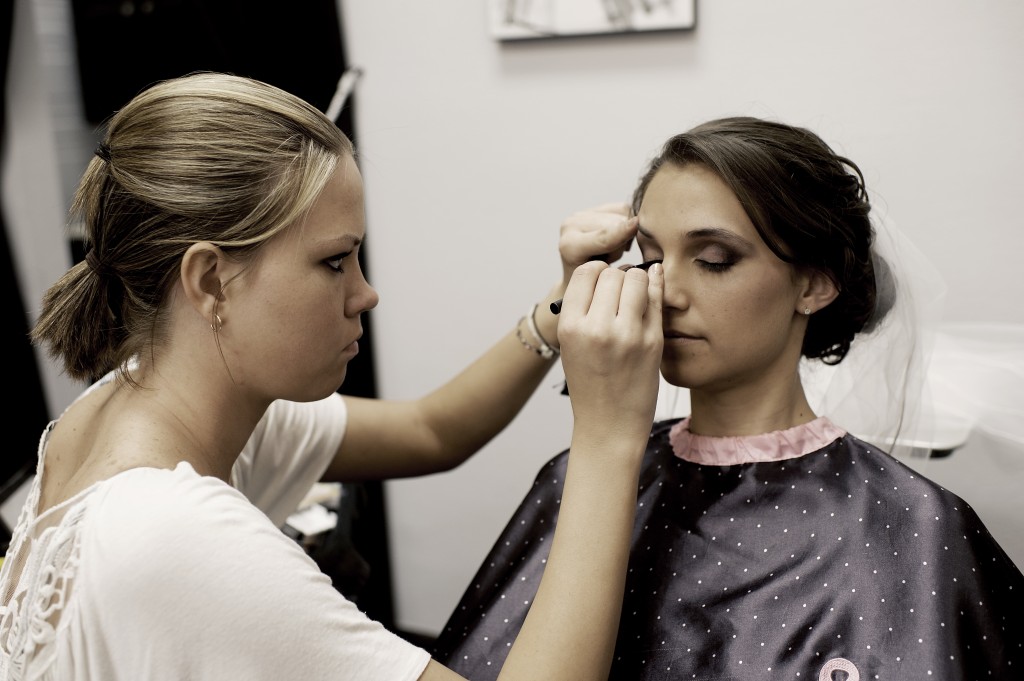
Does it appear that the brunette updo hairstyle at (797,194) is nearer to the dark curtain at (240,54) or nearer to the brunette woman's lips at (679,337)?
the brunette woman's lips at (679,337)

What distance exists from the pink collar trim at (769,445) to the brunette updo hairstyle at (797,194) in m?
0.17

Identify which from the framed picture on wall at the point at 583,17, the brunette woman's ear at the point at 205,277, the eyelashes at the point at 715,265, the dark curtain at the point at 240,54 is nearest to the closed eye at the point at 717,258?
the eyelashes at the point at 715,265

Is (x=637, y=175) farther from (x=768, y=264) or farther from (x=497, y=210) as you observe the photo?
(x=768, y=264)

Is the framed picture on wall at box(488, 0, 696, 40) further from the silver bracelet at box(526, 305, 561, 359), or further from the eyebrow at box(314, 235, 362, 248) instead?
the eyebrow at box(314, 235, 362, 248)

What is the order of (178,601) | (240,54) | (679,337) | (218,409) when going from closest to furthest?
(178,601)
(218,409)
(679,337)
(240,54)

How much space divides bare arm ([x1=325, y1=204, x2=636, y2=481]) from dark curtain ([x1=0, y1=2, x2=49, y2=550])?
134cm

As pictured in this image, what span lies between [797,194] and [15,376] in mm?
2121

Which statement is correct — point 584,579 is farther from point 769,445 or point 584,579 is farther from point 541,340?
point 541,340

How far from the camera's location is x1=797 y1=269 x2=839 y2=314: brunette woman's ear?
1.19m

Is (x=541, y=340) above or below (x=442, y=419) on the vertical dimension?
above

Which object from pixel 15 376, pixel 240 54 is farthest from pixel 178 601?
pixel 15 376

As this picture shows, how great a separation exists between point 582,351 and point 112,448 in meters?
0.52

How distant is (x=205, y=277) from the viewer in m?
0.96

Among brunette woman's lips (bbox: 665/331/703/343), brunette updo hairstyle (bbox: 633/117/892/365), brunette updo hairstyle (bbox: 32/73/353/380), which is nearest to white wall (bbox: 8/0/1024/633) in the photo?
brunette updo hairstyle (bbox: 633/117/892/365)
